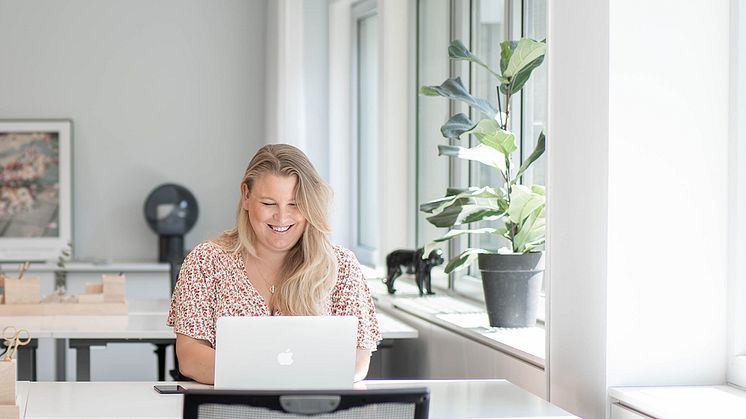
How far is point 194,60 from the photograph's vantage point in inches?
283

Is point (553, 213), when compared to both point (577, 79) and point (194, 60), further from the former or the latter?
point (194, 60)

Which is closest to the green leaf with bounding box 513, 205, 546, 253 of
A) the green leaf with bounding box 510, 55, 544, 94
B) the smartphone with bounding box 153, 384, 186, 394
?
the green leaf with bounding box 510, 55, 544, 94

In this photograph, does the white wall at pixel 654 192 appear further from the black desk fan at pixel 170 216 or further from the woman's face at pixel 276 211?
the black desk fan at pixel 170 216

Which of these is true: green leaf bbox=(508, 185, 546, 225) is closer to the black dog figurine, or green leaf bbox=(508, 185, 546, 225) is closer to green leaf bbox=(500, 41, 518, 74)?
green leaf bbox=(500, 41, 518, 74)

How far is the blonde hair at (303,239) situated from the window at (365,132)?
10.5 feet

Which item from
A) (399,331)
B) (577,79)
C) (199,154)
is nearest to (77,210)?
(199,154)

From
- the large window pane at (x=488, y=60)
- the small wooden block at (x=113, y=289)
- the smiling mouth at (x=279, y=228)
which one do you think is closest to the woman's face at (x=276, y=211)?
the smiling mouth at (x=279, y=228)

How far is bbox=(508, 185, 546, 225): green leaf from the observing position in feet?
10.0

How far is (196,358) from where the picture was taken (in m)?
2.58

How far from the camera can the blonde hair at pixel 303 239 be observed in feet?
8.75

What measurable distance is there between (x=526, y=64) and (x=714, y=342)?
1.09m

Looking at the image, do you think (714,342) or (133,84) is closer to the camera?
(714,342)

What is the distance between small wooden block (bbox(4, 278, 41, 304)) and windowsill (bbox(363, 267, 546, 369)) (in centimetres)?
144

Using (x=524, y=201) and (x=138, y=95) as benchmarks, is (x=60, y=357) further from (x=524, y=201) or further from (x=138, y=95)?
(x=138, y=95)
